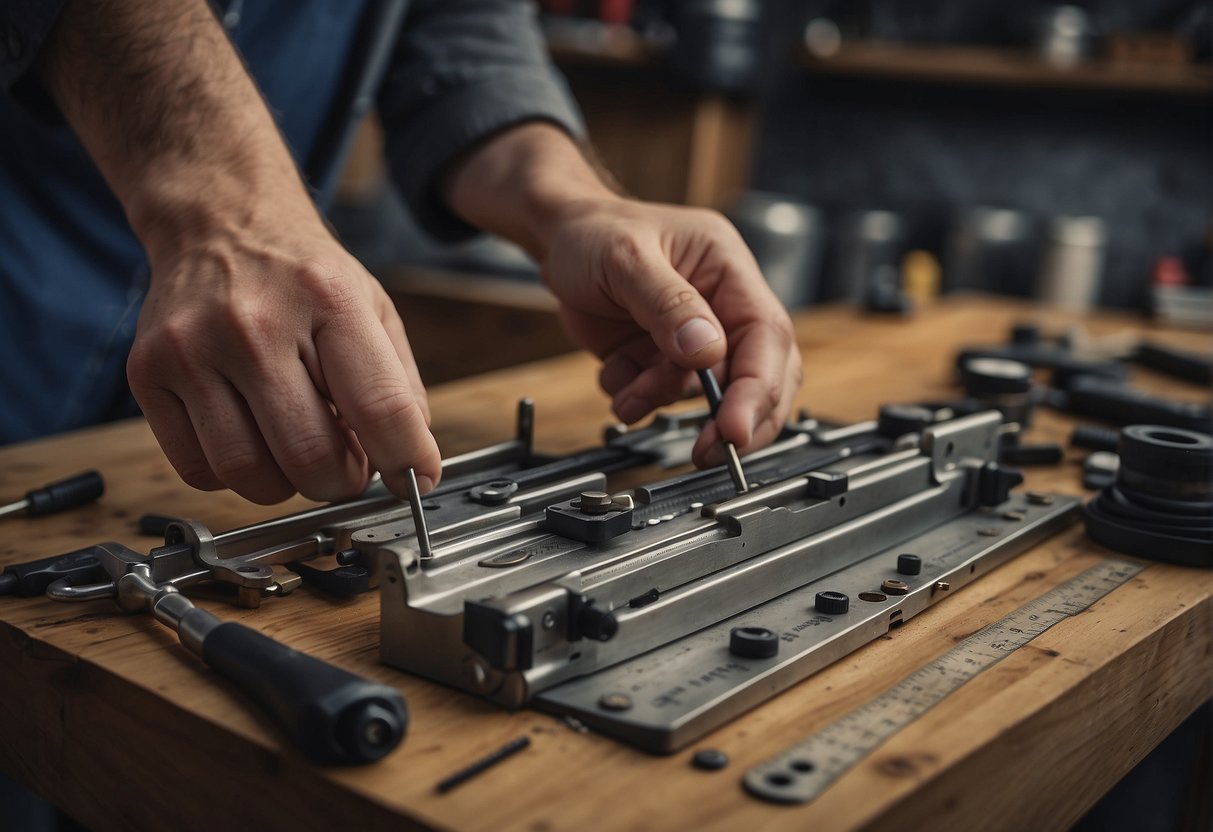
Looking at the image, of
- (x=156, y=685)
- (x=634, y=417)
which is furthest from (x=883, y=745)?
(x=634, y=417)

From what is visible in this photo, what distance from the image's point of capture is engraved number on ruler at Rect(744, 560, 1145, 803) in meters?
0.65

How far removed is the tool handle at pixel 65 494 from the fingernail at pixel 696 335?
58 cm

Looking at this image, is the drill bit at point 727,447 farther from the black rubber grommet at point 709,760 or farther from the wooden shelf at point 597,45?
the wooden shelf at point 597,45

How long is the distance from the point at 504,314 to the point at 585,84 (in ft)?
3.64

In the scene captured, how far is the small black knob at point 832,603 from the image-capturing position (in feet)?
2.78

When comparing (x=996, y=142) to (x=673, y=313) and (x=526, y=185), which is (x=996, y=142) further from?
(x=673, y=313)

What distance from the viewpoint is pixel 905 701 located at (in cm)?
75

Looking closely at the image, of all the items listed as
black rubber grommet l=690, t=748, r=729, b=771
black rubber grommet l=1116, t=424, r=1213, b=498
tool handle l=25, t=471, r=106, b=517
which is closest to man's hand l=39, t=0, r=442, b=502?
tool handle l=25, t=471, r=106, b=517

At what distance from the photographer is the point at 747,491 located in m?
0.98

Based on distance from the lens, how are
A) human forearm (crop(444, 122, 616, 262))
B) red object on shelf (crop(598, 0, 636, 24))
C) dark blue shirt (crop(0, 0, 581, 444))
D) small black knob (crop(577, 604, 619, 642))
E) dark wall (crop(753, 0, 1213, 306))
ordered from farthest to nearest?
1. red object on shelf (crop(598, 0, 636, 24))
2. dark wall (crop(753, 0, 1213, 306))
3. dark blue shirt (crop(0, 0, 581, 444))
4. human forearm (crop(444, 122, 616, 262))
5. small black knob (crop(577, 604, 619, 642))

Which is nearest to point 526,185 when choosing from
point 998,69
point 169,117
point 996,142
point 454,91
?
point 454,91

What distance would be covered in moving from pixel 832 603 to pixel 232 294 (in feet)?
1.65

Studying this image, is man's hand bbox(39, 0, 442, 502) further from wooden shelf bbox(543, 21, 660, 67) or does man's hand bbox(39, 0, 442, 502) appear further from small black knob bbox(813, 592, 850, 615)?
wooden shelf bbox(543, 21, 660, 67)

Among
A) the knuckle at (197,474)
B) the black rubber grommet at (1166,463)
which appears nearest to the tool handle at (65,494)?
the knuckle at (197,474)
